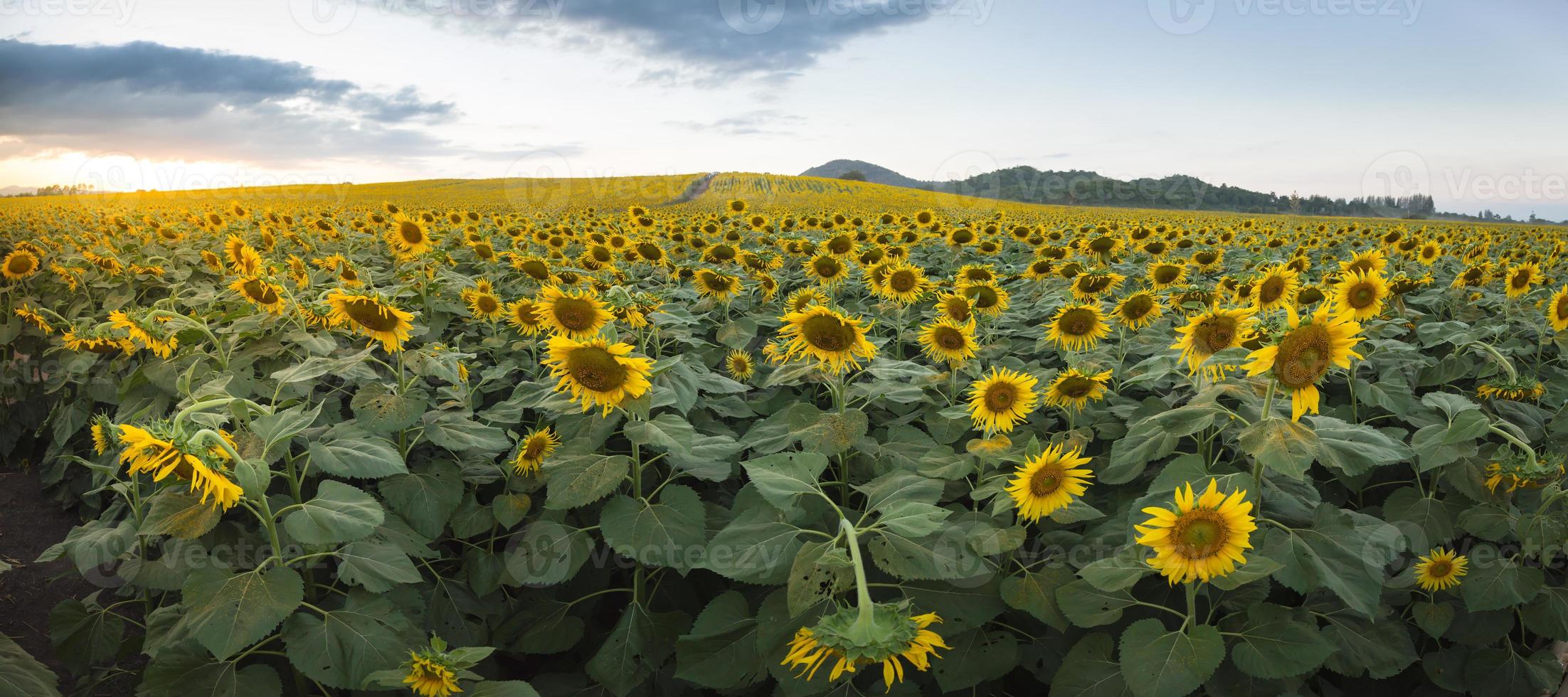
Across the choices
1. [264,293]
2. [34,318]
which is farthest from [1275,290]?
[34,318]

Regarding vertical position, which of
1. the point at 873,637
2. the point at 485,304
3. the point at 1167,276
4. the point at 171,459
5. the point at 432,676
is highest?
the point at 1167,276

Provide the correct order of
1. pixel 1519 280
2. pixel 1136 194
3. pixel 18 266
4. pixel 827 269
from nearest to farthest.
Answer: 1. pixel 1519 280
2. pixel 827 269
3. pixel 18 266
4. pixel 1136 194

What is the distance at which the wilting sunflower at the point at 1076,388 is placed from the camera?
2.96 metres

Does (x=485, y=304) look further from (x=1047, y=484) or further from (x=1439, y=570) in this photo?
Result: (x=1439, y=570)

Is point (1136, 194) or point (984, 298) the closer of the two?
point (984, 298)

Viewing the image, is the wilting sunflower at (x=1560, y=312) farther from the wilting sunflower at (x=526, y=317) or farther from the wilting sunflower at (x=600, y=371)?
the wilting sunflower at (x=526, y=317)

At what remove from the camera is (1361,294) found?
4391 mm

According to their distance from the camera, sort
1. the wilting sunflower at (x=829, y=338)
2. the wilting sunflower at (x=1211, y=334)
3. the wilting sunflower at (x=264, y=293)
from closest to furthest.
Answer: the wilting sunflower at (x=1211, y=334), the wilting sunflower at (x=829, y=338), the wilting sunflower at (x=264, y=293)

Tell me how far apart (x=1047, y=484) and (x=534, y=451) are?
203 cm

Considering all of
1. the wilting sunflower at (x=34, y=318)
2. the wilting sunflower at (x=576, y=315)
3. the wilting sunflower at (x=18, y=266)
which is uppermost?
the wilting sunflower at (x=576, y=315)

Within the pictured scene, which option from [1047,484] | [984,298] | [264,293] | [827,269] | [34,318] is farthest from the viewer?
[34,318]

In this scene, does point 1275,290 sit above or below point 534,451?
above

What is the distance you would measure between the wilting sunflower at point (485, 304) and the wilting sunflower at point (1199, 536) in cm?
Answer: 383

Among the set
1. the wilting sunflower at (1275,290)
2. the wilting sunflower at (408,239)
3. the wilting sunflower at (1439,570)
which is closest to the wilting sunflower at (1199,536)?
the wilting sunflower at (1439,570)
